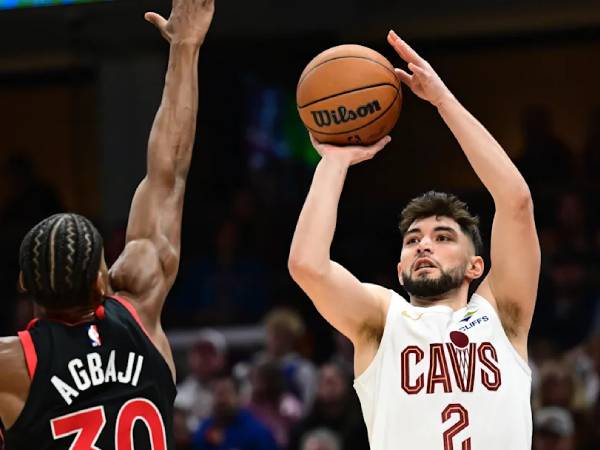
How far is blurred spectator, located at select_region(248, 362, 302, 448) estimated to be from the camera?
9.15m

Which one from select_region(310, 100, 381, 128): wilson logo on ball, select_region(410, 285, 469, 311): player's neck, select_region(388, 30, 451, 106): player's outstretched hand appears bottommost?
select_region(410, 285, 469, 311): player's neck

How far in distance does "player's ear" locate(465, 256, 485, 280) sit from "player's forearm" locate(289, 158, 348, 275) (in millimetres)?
576

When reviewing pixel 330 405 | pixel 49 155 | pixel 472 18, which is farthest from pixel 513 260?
pixel 49 155

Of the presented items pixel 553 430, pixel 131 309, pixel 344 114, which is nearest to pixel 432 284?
pixel 344 114

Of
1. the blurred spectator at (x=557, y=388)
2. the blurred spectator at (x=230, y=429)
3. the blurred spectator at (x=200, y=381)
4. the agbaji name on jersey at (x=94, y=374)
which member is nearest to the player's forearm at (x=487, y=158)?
the agbaji name on jersey at (x=94, y=374)

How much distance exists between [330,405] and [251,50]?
17.2 ft

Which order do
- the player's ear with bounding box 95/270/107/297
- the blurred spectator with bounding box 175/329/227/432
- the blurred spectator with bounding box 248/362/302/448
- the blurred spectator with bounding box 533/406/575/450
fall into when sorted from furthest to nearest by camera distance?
1. the blurred spectator with bounding box 175/329/227/432
2. the blurred spectator with bounding box 248/362/302/448
3. the blurred spectator with bounding box 533/406/575/450
4. the player's ear with bounding box 95/270/107/297

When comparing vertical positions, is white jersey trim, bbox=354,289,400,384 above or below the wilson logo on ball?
below

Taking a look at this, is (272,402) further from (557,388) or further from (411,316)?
(411,316)

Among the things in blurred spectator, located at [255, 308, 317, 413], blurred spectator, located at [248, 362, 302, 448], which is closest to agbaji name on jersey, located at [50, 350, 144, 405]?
blurred spectator, located at [248, 362, 302, 448]

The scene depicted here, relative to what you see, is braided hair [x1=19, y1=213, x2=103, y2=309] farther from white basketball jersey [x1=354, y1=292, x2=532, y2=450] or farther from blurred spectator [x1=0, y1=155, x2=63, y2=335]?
blurred spectator [x1=0, y1=155, x2=63, y2=335]

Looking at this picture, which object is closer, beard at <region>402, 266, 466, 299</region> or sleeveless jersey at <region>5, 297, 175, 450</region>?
sleeveless jersey at <region>5, 297, 175, 450</region>

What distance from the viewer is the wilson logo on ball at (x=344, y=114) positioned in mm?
4629

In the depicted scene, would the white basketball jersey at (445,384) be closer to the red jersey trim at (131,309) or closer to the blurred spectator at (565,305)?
the red jersey trim at (131,309)
